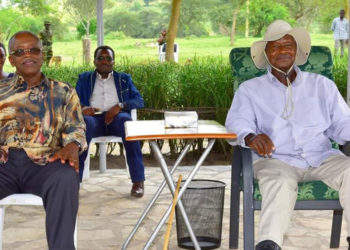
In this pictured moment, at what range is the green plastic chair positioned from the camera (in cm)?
357

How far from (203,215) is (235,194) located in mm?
375

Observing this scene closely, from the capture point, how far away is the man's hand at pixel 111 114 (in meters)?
6.08

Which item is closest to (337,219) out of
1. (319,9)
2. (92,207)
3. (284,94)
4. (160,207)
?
(284,94)

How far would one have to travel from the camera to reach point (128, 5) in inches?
1724

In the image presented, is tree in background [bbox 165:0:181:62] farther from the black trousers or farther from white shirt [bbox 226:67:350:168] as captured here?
the black trousers

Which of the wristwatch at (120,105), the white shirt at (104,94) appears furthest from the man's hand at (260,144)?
the white shirt at (104,94)

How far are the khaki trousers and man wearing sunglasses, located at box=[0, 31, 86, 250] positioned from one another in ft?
3.22

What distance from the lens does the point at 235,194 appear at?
4.02 metres

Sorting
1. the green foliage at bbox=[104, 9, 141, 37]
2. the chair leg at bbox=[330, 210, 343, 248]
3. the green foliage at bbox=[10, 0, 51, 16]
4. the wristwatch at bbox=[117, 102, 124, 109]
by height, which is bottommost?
the chair leg at bbox=[330, 210, 343, 248]

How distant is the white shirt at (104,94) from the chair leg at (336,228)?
9.03ft

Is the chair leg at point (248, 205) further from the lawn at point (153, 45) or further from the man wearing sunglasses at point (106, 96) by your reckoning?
the lawn at point (153, 45)

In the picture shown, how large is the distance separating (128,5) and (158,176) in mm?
38015

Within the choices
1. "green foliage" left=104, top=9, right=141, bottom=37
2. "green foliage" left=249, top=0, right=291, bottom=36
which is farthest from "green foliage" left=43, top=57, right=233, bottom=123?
"green foliage" left=104, top=9, right=141, bottom=37

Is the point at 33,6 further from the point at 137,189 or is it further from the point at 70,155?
the point at 70,155
